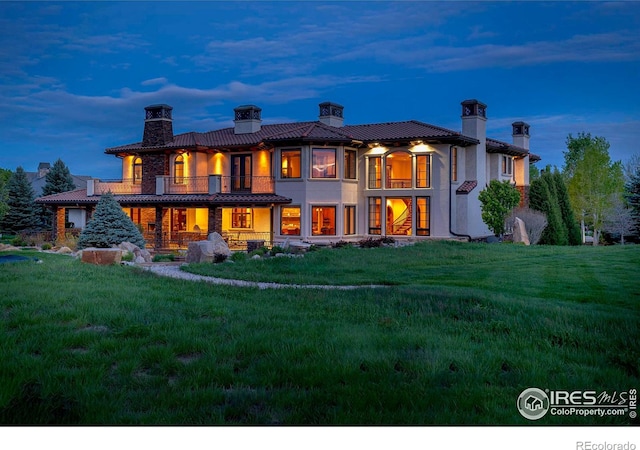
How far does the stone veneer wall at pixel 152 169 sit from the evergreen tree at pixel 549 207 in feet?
56.1

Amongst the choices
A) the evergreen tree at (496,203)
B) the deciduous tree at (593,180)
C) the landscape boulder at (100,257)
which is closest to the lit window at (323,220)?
the evergreen tree at (496,203)

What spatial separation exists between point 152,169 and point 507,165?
1753 centimetres

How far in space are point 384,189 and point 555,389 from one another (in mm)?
20594

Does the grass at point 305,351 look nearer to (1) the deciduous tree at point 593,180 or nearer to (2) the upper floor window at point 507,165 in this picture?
(1) the deciduous tree at point 593,180

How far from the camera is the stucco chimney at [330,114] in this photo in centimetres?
2633

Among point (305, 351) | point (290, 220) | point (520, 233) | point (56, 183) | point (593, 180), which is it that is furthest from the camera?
point (56, 183)

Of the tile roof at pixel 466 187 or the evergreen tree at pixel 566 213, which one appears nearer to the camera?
the tile roof at pixel 466 187

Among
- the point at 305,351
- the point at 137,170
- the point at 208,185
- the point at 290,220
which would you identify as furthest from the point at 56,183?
the point at 305,351

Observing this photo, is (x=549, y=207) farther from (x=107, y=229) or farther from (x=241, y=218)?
(x=107, y=229)

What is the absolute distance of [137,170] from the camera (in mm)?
28047

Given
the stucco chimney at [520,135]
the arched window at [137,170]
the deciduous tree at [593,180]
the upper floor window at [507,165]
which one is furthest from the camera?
the stucco chimney at [520,135]

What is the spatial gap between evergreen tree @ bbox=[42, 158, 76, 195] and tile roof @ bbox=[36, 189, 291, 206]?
857 cm

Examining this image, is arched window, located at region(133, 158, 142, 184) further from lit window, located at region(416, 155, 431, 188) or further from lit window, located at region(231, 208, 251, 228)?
lit window, located at region(416, 155, 431, 188)

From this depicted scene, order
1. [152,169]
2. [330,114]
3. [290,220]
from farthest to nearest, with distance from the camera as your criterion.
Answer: [152,169] → [330,114] → [290,220]
